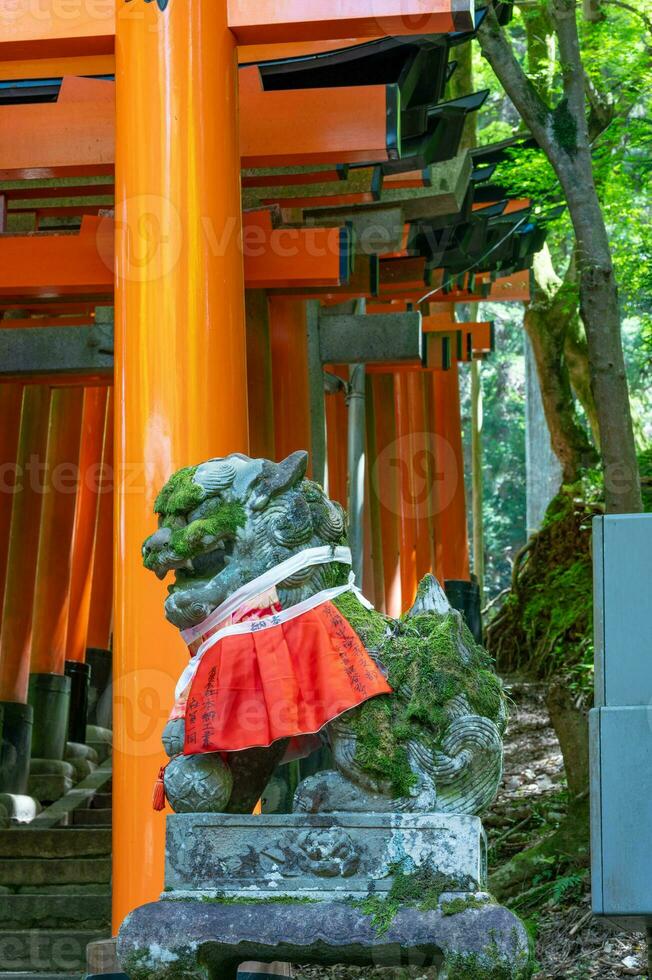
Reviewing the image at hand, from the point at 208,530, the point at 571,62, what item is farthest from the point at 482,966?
the point at 571,62

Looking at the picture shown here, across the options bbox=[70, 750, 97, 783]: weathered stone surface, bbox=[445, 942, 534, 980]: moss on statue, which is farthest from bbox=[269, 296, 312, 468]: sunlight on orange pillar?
bbox=[445, 942, 534, 980]: moss on statue

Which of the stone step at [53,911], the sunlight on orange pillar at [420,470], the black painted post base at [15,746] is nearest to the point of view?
the stone step at [53,911]

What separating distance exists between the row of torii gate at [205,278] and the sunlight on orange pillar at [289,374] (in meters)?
0.02

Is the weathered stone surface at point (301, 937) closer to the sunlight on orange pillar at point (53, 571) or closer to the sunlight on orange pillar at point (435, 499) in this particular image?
the sunlight on orange pillar at point (53, 571)

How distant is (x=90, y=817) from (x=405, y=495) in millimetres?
6605

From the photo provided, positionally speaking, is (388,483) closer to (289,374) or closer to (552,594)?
(552,594)

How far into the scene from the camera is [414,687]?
4664mm

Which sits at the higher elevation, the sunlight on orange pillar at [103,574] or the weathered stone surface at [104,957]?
the sunlight on orange pillar at [103,574]

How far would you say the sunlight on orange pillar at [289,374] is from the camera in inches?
456

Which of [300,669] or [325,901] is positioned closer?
[325,901]

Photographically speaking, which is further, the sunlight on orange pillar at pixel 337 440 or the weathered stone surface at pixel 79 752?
the sunlight on orange pillar at pixel 337 440

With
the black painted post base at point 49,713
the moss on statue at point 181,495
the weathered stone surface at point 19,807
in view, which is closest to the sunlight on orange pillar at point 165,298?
the moss on statue at point 181,495

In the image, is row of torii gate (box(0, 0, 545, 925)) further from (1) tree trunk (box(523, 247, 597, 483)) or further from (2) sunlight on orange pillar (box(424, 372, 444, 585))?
(1) tree trunk (box(523, 247, 597, 483))

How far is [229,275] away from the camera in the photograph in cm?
728
